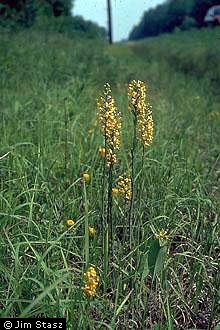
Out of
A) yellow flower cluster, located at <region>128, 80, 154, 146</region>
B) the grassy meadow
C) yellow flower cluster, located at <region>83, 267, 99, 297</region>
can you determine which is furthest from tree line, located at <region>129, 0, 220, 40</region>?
yellow flower cluster, located at <region>83, 267, 99, 297</region>

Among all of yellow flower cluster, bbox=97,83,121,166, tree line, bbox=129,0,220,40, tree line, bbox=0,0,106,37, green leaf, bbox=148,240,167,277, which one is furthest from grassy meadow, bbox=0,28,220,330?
tree line, bbox=129,0,220,40

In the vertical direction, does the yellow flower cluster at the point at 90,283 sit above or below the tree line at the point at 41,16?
below

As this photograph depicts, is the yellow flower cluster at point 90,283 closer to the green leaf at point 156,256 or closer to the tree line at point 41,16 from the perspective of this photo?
the green leaf at point 156,256

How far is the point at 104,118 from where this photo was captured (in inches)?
→ 66.1

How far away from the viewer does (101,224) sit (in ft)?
6.29

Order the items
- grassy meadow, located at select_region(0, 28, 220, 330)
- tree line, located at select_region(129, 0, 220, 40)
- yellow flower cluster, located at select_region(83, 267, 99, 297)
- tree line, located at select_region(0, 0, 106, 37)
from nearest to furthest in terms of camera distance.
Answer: yellow flower cluster, located at select_region(83, 267, 99, 297), grassy meadow, located at select_region(0, 28, 220, 330), tree line, located at select_region(0, 0, 106, 37), tree line, located at select_region(129, 0, 220, 40)

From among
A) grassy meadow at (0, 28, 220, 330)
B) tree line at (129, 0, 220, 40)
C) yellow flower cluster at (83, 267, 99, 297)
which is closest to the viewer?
yellow flower cluster at (83, 267, 99, 297)

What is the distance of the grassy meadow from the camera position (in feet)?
5.24

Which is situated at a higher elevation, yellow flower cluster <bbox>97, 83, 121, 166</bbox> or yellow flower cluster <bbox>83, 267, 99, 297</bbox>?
yellow flower cluster <bbox>97, 83, 121, 166</bbox>

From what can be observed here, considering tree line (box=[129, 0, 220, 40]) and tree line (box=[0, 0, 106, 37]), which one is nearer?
tree line (box=[0, 0, 106, 37])

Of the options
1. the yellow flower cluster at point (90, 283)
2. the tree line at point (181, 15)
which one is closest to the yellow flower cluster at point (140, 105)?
the yellow flower cluster at point (90, 283)

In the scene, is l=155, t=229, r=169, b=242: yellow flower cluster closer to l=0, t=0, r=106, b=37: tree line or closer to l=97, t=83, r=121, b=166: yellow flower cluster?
l=97, t=83, r=121, b=166: yellow flower cluster

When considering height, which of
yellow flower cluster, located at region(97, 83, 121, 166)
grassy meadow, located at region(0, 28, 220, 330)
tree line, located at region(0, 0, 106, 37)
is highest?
tree line, located at region(0, 0, 106, 37)

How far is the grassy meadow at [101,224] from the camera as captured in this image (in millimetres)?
1598
